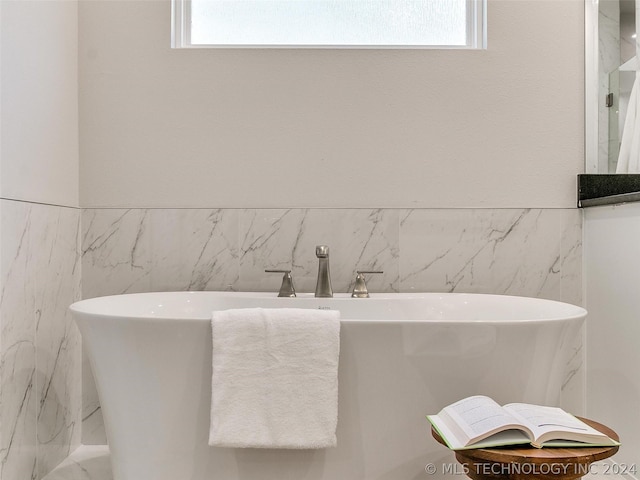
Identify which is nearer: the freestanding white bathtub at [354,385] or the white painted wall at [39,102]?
the freestanding white bathtub at [354,385]

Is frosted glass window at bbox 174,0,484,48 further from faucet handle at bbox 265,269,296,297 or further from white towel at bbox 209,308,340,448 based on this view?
white towel at bbox 209,308,340,448

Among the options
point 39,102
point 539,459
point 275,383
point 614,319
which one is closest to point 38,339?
point 39,102

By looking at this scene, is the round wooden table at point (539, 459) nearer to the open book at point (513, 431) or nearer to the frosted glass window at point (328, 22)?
the open book at point (513, 431)

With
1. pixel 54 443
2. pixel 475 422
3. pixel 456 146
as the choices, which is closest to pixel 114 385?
pixel 54 443

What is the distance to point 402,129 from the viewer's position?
2.41 m

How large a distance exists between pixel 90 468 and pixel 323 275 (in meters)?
1.14

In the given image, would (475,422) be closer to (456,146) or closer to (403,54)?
(456,146)

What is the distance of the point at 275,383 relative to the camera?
158 centimetres

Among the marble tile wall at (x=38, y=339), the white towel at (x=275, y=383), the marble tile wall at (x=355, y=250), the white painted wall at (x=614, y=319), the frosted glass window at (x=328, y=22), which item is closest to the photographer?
the white towel at (x=275, y=383)

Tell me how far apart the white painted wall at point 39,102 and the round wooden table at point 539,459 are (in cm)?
161

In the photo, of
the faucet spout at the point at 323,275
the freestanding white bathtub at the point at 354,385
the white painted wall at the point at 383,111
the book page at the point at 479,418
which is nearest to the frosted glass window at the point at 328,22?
the white painted wall at the point at 383,111

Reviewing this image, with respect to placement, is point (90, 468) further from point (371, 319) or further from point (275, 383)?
point (371, 319)

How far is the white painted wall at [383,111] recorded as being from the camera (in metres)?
2.40

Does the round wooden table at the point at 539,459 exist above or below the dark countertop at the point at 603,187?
below
